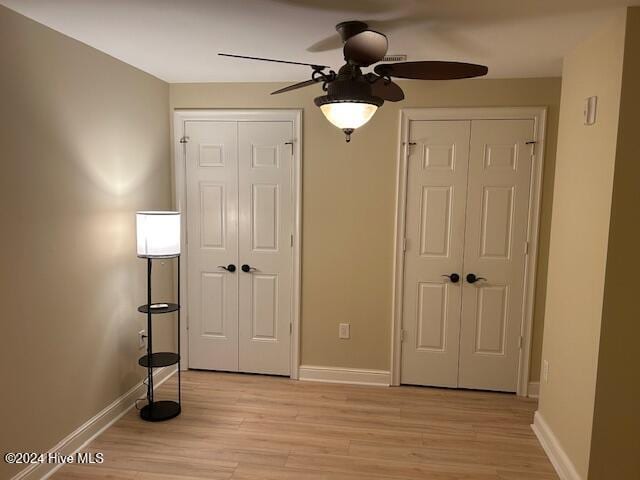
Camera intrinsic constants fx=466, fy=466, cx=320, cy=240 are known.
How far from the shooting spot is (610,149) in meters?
2.23

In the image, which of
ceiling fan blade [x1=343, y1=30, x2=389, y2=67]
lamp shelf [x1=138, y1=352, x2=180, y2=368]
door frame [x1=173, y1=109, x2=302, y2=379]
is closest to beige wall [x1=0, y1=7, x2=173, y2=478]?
lamp shelf [x1=138, y1=352, x2=180, y2=368]

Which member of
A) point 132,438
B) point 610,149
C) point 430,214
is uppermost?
point 610,149

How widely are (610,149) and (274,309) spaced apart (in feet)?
8.64

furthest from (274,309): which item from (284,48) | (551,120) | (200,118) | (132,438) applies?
(551,120)

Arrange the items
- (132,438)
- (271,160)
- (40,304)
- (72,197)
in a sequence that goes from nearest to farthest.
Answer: (40,304) < (72,197) < (132,438) < (271,160)

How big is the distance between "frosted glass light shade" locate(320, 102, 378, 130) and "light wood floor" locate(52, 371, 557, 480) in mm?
1927

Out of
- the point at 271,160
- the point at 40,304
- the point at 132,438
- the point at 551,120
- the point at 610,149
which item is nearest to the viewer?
the point at 610,149

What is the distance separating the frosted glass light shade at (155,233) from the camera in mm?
2986

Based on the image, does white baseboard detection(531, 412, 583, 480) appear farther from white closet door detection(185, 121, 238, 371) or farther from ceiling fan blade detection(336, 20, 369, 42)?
ceiling fan blade detection(336, 20, 369, 42)

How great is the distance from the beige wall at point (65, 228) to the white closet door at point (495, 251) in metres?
2.51

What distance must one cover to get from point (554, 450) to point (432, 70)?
2.32 m

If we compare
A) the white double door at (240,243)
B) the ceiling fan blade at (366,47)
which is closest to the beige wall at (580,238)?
the ceiling fan blade at (366,47)

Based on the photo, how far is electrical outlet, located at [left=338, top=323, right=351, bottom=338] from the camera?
12.5ft

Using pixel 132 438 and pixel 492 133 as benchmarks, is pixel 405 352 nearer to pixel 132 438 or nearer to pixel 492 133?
pixel 492 133
